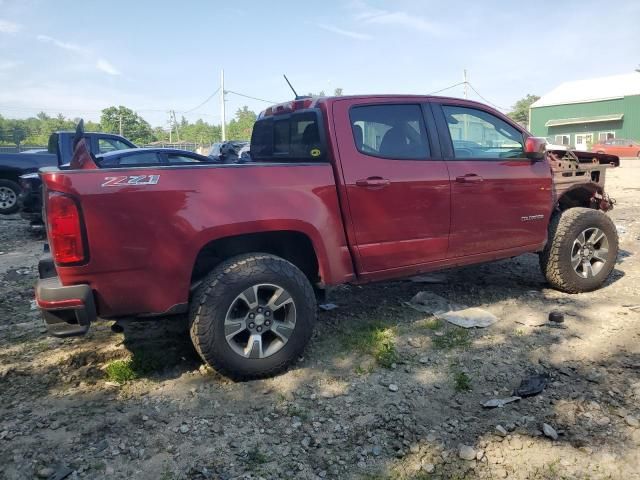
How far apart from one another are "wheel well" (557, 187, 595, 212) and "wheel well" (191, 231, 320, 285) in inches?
122

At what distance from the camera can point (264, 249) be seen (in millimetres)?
3645

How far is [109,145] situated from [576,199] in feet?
28.8

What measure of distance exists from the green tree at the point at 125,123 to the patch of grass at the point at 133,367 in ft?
205

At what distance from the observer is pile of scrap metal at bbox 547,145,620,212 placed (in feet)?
16.6

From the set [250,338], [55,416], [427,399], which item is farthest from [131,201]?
[427,399]

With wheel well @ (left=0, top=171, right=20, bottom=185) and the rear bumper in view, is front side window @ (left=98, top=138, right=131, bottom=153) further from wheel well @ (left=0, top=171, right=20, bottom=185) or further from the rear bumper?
the rear bumper

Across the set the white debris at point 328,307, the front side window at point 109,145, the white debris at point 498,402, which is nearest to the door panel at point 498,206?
the white debris at point 328,307

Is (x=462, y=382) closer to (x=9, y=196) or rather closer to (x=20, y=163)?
(x=20, y=163)

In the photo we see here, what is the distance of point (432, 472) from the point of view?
241 cm

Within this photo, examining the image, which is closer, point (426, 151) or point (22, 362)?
point (22, 362)

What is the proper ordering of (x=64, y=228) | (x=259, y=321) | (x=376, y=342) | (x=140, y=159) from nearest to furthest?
(x=64, y=228) < (x=259, y=321) < (x=376, y=342) < (x=140, y=159)

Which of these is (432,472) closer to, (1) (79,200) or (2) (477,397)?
(2) (477,397)

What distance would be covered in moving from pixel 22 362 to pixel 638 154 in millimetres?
36477

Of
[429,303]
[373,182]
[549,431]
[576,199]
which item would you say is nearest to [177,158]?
[429,303]
